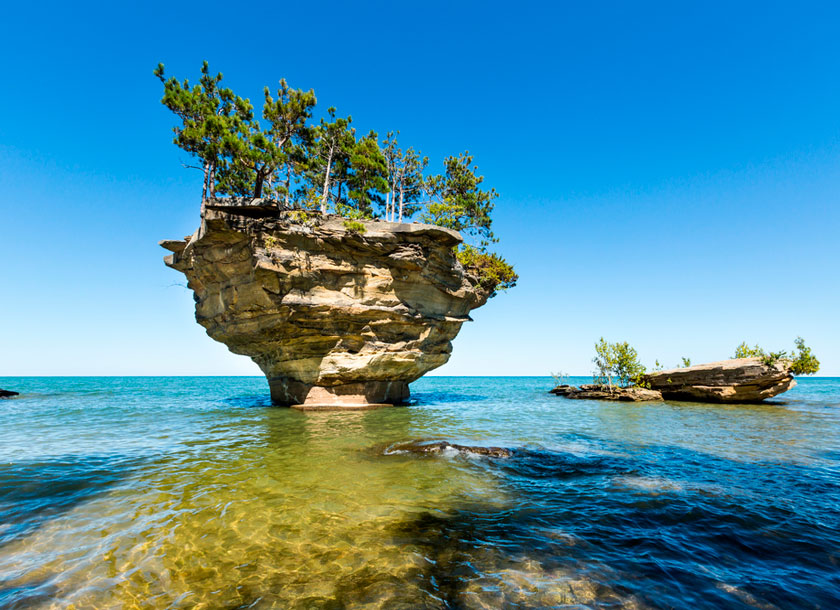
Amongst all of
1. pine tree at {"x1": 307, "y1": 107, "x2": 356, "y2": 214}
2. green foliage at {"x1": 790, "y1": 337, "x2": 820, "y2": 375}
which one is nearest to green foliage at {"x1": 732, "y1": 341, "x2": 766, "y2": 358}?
green foliage at {"x1": 790, "y1": 337, "x2": 820, "y2": 375}

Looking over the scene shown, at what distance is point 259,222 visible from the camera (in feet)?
67.6

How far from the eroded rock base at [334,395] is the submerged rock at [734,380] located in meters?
25.5

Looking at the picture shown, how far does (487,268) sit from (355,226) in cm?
1232

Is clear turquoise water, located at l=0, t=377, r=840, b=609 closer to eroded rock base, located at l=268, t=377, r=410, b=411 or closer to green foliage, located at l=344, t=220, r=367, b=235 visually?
eroded rock base, located at l=268, t=377, r=410, b=411

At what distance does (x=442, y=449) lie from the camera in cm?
1109

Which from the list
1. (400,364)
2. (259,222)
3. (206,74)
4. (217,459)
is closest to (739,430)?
(400,364)

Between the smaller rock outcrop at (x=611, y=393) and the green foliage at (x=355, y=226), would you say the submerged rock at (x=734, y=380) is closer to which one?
the smaller rock outcrop at (x=611, y=393)

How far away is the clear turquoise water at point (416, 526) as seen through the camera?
433 centimetres

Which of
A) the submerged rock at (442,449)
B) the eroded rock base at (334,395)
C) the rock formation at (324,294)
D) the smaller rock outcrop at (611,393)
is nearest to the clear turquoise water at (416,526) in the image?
the submerged rock at (442,449)

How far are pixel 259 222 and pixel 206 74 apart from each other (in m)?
8.82

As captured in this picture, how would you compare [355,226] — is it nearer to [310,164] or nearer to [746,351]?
[310,164]

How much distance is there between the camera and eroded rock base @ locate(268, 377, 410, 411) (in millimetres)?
25000

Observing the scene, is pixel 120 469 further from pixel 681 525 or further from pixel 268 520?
pixel 681 525

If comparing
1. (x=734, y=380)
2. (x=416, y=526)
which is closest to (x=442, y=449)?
(x=416, y=526)
